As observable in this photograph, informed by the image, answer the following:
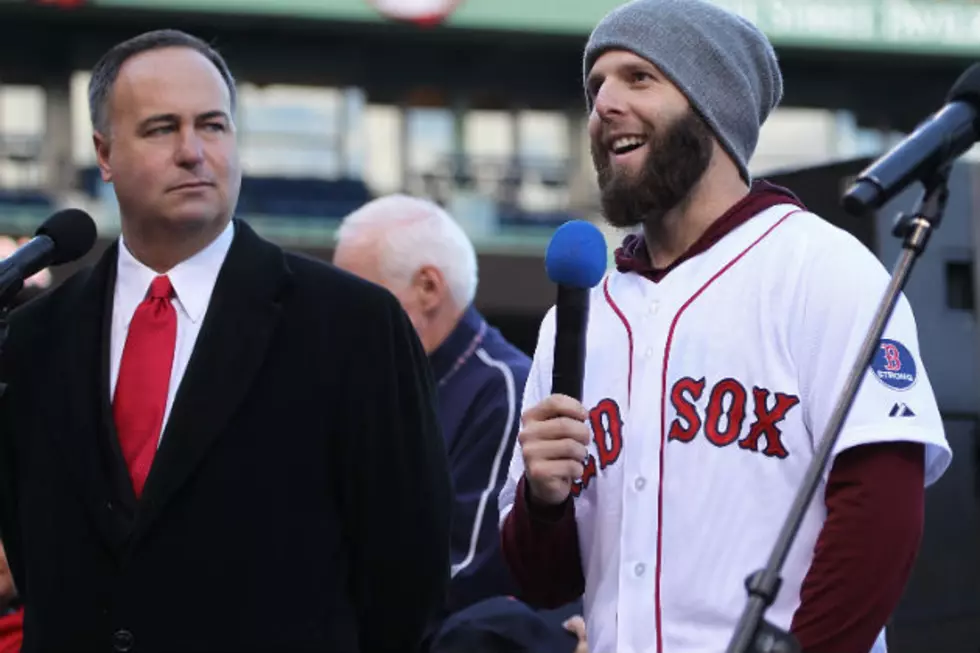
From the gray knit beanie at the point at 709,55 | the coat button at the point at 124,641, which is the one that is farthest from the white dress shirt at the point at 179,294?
the gray knit beanie at the point at 709,55

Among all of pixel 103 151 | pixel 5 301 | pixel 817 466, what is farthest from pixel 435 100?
pixel 817 466

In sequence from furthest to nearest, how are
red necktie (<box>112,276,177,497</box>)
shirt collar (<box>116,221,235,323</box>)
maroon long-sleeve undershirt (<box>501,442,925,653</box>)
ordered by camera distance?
1. shirt collar (<box>116,221,235,323</box>)
2. red necktie (<box>112,276,177,497</box>)
3. maroon long-sleeve undershirt (<box>501,442,925,653</box>)

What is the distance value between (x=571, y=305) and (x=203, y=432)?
2.40 ft

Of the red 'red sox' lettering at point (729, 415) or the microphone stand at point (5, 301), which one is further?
the microphone stand at point (5, 301)

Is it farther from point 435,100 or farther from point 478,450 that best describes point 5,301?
point 435,100

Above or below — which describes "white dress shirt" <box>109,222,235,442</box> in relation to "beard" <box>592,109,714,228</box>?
below

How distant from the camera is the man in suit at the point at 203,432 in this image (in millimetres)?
3125

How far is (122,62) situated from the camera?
3531 millimetres

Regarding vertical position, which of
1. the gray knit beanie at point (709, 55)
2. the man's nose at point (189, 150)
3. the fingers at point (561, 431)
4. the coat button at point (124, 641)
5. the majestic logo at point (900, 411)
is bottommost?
the coat button at point (124, 641)

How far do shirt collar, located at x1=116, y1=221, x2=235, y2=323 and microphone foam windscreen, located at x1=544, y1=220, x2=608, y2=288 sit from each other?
2.41 ft

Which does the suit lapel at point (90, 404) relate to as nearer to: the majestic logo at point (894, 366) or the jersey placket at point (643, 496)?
the jersey placket at point (643, 496)

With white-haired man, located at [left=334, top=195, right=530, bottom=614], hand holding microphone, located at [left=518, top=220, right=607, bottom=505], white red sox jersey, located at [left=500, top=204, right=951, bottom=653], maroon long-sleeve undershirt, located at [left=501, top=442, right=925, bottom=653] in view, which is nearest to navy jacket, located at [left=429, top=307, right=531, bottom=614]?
white-haired man, located at [left=334, top=195, right=530, bottom=614]

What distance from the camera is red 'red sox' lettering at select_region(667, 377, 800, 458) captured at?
294 centimetres

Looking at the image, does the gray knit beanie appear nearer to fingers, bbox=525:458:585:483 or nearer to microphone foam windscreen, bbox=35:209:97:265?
fingers, bbox=525:458:585:483
